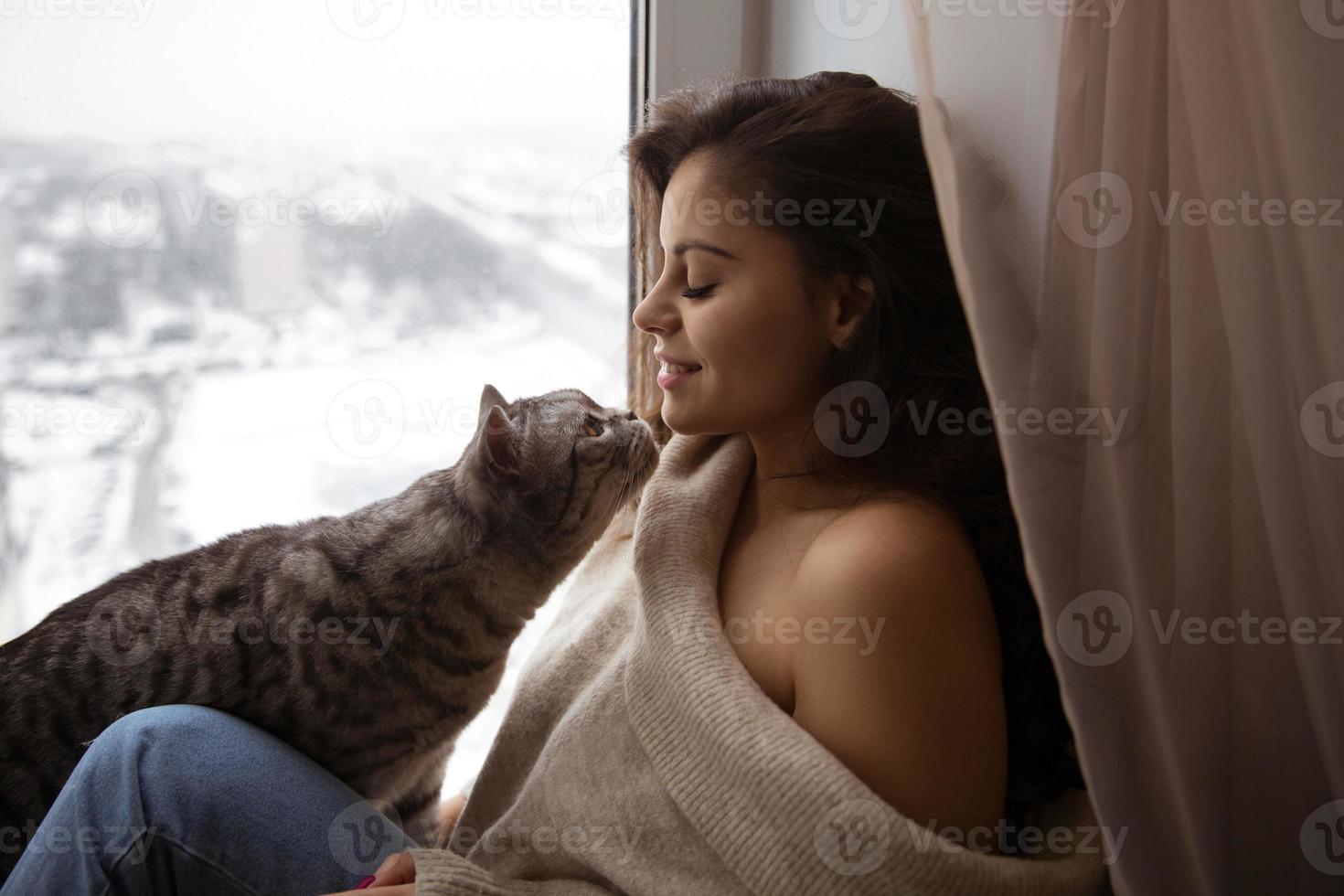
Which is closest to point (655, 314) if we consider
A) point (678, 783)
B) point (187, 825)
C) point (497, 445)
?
point (497, 445)

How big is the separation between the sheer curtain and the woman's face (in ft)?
0.72

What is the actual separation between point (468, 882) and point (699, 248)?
0.60 meters

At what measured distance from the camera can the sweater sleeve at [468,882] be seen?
902mm

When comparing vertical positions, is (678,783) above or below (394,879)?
above

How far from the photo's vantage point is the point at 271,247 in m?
1.37

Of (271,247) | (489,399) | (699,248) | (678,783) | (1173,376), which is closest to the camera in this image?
(1173,376)

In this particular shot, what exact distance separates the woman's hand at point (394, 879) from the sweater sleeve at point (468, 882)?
0.06 feet

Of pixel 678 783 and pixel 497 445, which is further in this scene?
pixel 497 445

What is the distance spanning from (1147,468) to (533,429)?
2.26ft

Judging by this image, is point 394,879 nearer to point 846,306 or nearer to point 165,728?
point 165,728

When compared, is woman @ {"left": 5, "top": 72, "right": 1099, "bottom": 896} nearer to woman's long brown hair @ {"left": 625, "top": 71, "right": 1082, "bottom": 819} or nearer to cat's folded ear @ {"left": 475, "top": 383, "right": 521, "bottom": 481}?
woman's long brown hair @ {"left": 625, "top": 71, "right": 1082, "bottom": 819}

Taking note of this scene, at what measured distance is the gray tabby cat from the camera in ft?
3.58

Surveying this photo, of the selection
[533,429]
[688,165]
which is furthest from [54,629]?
[688,165]

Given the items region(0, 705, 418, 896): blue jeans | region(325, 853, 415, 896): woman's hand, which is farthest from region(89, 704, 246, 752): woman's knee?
region(325, 853, 415, 896): woman's hand
